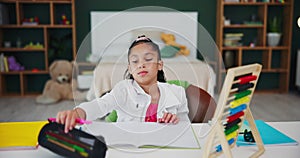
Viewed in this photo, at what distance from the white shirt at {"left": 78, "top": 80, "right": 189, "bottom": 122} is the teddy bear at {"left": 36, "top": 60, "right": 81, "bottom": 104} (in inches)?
124

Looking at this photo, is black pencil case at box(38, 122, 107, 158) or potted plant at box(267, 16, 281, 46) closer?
black pencil case at box(38, 122, 107, 158)

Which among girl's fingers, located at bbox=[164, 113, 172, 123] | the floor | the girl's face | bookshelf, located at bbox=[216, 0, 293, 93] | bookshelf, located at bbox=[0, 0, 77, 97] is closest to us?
the girl's face

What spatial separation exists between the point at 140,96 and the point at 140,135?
0.13 meters

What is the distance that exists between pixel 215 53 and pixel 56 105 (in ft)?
11.0

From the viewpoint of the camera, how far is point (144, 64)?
871mm

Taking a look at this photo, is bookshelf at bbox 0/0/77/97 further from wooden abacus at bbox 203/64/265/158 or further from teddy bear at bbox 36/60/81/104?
wooden abacus at bbox 203/64/265/158

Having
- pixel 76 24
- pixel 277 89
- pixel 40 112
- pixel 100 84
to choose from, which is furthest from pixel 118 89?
pixel 277 89

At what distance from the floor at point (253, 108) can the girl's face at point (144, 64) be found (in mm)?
2612

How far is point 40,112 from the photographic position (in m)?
3.73

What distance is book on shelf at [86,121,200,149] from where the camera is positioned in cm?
95

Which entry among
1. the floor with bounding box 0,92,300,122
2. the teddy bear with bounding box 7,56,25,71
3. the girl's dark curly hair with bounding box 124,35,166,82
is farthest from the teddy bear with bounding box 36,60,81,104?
the girl's dark curly hair with bounding box 124,35,166,82

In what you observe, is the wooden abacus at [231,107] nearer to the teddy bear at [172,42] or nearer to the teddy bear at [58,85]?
the teddy bear at [172,42]

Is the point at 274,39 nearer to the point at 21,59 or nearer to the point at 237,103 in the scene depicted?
the point at 21,59

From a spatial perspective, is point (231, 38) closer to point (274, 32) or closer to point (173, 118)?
point (274, 32)
